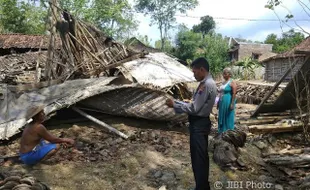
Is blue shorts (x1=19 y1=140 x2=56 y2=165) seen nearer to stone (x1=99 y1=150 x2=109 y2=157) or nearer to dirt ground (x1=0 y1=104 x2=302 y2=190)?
dirt ground (x1=0 y1=104 x2=302 y2=190)

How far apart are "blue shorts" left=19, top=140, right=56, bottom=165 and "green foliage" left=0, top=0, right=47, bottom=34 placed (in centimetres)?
2694

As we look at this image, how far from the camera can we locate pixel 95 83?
7.18 metres

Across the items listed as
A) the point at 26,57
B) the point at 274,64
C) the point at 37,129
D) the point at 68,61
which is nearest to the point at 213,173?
the point at 37,129

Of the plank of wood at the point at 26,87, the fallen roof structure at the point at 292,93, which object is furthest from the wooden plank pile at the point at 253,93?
the plank of wood at the point at 26,87

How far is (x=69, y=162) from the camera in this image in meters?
4.97

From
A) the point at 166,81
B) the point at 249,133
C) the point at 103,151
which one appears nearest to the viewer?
the point at 103,151

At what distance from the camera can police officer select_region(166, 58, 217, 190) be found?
3586mm

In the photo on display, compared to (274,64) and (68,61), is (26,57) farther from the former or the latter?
(274,64)

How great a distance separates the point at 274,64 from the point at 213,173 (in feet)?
82.4

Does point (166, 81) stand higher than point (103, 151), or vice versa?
point (166, 81)

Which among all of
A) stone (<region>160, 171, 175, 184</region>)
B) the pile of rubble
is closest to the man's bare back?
the pile of rubble

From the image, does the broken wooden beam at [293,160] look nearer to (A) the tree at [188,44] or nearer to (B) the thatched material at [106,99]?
(B) the thatched material at [106,99]

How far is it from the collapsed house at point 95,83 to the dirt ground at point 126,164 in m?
0.43

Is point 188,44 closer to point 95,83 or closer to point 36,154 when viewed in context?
point 95,83
